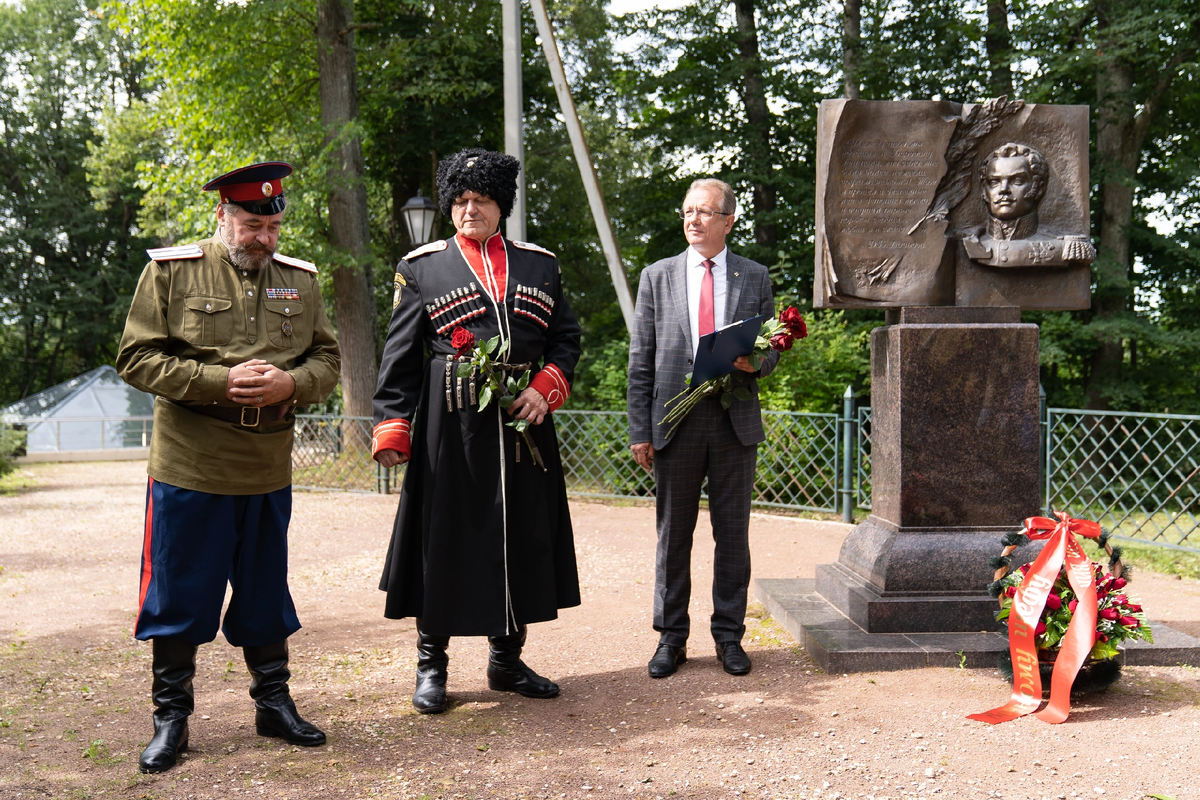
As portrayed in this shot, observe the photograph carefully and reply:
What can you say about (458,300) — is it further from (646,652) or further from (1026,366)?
(1026,366)

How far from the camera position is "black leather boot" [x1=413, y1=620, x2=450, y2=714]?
357 cm

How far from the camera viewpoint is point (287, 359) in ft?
10.8


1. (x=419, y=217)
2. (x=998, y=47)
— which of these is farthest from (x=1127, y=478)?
(x=419, y=217)

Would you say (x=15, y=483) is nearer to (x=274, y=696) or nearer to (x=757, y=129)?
(x=274, y=696)

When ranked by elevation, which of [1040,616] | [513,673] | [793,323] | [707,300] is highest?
[707,300]

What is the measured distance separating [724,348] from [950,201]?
1666mm

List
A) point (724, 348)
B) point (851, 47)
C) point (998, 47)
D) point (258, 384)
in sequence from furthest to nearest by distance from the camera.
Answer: point (851, 47)
point (998, 47)
point (724, 348)
point (258, 384)

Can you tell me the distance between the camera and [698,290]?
13.3ft

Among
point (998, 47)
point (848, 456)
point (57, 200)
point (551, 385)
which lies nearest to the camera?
point (551, 385)

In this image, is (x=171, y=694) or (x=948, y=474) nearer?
(x=171, y=694)

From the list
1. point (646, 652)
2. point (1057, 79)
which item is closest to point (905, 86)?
point (1057, 79)

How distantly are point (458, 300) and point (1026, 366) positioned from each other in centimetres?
263

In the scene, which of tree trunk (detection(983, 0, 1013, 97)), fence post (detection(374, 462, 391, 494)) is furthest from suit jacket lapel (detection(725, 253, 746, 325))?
tree trunk (detection(983, 0, 1013, 97))

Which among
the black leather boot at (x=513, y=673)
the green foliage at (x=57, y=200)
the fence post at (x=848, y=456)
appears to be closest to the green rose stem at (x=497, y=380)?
the black leather boot at (x=513, y=673)
